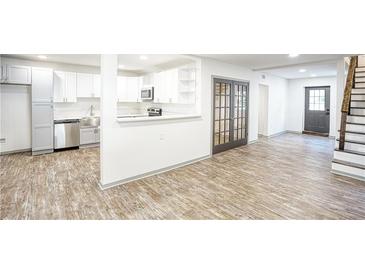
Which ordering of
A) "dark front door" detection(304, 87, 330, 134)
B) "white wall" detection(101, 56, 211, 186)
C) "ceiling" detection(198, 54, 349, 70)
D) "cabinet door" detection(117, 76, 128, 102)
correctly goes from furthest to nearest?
"dark front door" detection(304, 87, 330, 134), "cabinet door" detection(117, 76, 128, 102), "ceiling" detection(198, 54, 349, 70), "white wall" detection(101, 56, 211, 186)

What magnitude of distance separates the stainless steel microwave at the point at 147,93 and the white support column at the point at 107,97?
11.0ft

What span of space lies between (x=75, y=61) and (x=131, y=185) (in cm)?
418

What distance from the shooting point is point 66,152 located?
599cm

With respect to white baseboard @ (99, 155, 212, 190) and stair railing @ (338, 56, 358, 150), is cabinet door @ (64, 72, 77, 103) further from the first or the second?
stair railing @ (338, 56, 358, 150)

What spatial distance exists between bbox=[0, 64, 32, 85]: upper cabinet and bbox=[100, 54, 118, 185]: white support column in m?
3.08

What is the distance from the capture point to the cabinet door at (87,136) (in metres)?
6.40

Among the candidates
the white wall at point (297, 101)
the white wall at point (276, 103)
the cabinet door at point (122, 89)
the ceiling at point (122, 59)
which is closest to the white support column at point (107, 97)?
the ceiling at point (122, 59)

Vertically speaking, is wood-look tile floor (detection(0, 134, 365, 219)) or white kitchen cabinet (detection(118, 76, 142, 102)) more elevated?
white kitchen cabinet (detection(118, 76, 142, 102))

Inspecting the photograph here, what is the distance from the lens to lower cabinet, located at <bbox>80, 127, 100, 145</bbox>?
6406mm

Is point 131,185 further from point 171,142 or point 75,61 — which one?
point 75,61

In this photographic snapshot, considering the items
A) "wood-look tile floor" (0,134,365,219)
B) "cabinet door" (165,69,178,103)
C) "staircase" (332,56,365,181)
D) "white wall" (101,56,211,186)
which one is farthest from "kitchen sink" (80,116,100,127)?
"staircase" (332,56,365,181)

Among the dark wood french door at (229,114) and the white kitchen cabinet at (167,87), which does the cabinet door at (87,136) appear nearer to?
the white kitchen cabinet at (167,87)

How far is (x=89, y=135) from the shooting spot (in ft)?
21.5
